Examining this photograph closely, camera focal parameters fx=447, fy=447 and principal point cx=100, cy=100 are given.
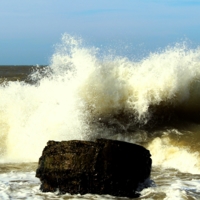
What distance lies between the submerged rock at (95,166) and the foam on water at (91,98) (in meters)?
3.23

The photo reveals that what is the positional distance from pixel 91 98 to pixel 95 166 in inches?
199

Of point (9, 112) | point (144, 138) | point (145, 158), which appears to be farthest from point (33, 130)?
point (145, 158)

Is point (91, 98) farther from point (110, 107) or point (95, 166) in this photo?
point (95, 166)

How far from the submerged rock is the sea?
2.25 metres

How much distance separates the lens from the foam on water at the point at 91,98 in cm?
942

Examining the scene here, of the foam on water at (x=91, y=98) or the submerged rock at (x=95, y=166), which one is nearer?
the submerged rock at (x=95, y=166)

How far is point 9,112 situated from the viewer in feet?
35.6

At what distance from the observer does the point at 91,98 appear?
10242mm

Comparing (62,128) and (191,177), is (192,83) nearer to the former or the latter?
(62,128)

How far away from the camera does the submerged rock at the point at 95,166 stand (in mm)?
5273

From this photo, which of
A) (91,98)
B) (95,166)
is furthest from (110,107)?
(95,166)

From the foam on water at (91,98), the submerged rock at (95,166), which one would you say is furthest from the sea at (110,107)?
the submerged rock at (95,166)

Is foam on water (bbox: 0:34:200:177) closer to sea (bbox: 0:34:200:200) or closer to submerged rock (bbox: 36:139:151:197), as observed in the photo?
sea (bbox: 0:34:200:200)

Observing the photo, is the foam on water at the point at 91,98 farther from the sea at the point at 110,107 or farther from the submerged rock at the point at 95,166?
the submerged rock at the point at 95,166
